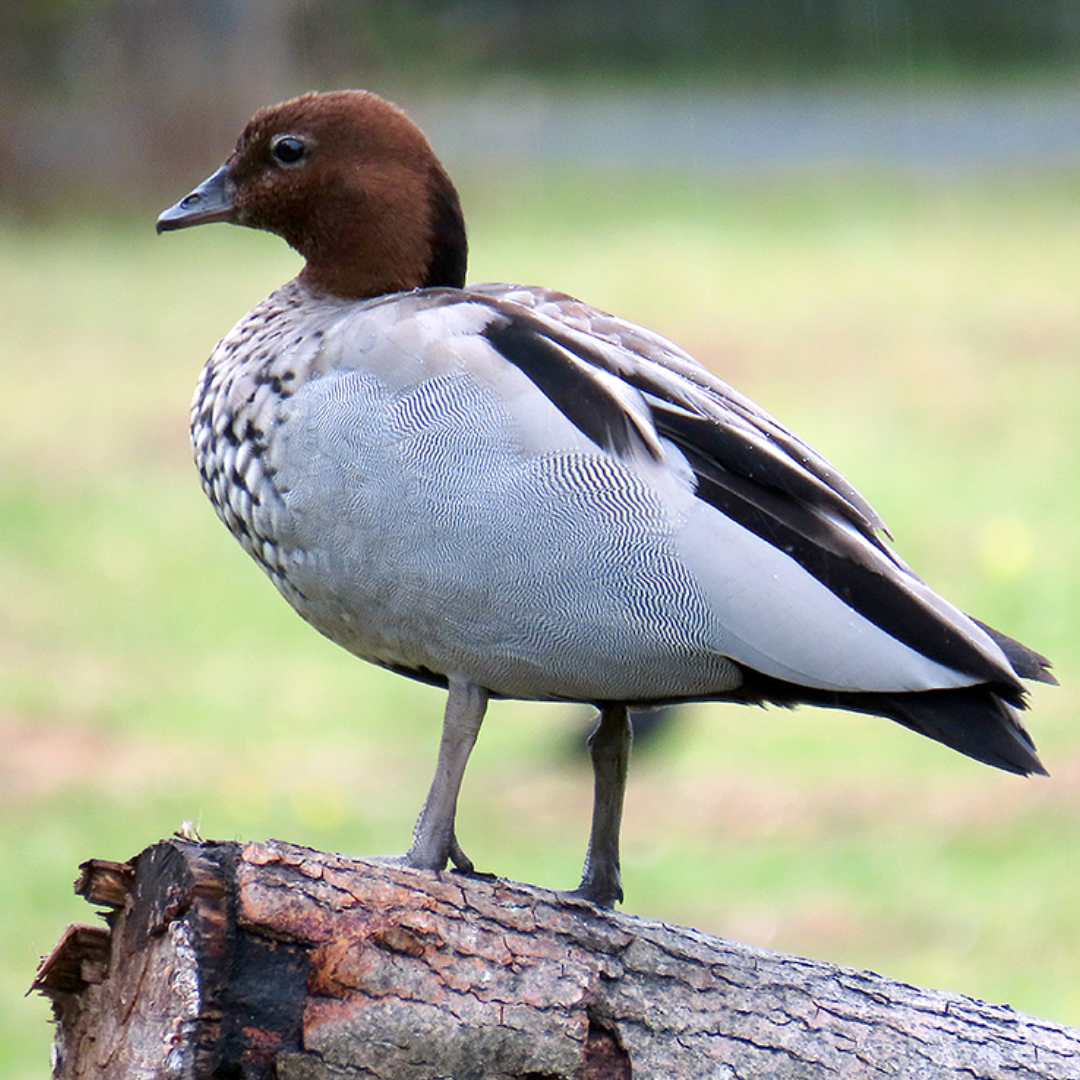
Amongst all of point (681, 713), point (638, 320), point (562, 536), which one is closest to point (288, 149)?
point (562, 536)

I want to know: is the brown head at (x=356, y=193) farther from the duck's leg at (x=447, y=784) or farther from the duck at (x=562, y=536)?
the duck's leg at (x=447, y=784)

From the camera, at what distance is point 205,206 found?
2305 mm

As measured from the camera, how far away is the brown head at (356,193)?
219cm

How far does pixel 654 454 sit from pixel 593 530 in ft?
0.36

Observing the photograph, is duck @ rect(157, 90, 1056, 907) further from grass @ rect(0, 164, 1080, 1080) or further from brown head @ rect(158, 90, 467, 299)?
grass @ rect(0, 164, 1080, 1080)

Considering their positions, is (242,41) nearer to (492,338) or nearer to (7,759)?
(7,759)

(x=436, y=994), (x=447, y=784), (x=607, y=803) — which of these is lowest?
(x=436, y=994)

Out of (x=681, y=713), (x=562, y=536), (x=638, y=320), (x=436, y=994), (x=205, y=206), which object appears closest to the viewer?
(x=436, y=994)

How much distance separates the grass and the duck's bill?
796mm

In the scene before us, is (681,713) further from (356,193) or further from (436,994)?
(436,994)

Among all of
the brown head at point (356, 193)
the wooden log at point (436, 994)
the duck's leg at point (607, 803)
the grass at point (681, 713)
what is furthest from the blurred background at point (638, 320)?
the brown head at point (356, 193)

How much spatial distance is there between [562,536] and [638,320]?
8565 mm

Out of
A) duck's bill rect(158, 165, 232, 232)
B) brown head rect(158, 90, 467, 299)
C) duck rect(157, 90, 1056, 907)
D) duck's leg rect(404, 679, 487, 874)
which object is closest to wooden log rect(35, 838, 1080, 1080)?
duck's leg rect(404, 679, 487, 874)

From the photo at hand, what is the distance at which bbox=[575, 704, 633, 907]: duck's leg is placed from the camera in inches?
85.7
